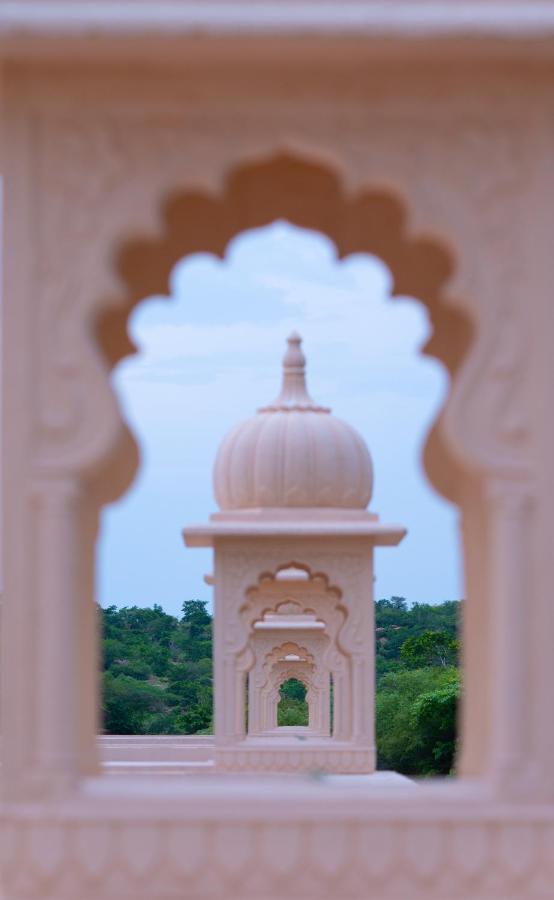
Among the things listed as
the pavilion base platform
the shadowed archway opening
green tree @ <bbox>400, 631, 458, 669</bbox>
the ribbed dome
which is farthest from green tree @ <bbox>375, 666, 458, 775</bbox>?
the ribbed dome

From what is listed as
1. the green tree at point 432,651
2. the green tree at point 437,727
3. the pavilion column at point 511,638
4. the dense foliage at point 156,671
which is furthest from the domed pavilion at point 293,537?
the green tree at point 432,651

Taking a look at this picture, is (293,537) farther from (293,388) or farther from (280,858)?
(280,858)

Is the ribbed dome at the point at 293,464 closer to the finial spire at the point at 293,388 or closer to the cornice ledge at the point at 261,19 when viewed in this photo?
the finial spire at the point at 293,388

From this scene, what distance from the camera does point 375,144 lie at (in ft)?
14.5

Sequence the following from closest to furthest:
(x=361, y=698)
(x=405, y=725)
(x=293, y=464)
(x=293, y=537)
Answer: (x=293, y=537), (x=293, y=464), (x=361, y=698), (x=405, y=725)

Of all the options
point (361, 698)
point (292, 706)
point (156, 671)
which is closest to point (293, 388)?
point (361, 698)

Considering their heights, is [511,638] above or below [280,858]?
above

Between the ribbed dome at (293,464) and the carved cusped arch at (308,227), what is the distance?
755cm

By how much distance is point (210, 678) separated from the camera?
114 ft

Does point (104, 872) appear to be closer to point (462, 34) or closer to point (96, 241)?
point (96, 241)

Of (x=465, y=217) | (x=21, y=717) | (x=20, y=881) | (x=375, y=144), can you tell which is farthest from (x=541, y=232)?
(x=20, y=881)

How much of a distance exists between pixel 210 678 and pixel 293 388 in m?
21.9

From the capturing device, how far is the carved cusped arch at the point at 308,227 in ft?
16.5

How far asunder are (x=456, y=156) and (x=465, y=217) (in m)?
0.18
